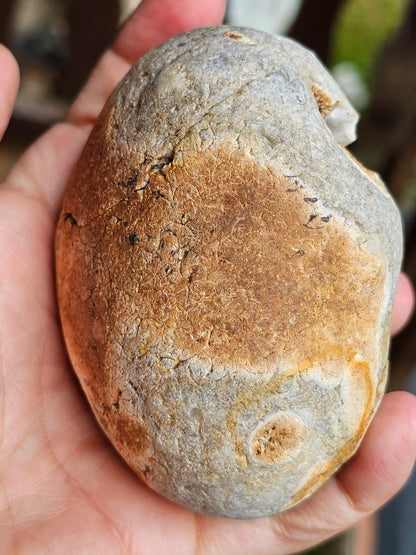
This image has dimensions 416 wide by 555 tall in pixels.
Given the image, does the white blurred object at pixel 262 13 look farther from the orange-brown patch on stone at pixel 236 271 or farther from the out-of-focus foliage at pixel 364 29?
the orange-brown patch on stone at pixel 236 271

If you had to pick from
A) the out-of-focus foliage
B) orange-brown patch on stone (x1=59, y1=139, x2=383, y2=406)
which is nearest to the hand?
orange-brown patch on stone (x1=59, y1=139, x2=383, y2=406)

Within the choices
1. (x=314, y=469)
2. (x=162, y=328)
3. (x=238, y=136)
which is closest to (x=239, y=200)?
(x=238, y=136)

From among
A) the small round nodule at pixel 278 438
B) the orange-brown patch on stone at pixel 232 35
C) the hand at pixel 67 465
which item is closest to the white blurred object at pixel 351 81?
the orange-brown patch on stone at pixel 232 35

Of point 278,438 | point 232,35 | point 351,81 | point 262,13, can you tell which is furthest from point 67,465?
point 351,81

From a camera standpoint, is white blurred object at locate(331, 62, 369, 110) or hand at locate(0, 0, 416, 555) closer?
hand at locate(0, 0, 416, 555)

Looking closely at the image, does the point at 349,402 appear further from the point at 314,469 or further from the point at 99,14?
the point at 99,14

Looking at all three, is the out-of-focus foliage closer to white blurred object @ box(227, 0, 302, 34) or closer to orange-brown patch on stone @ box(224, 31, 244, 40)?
white blurred object @ box(227, 0, 302, 34)

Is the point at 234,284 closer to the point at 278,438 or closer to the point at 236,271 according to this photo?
the point at 236,271
